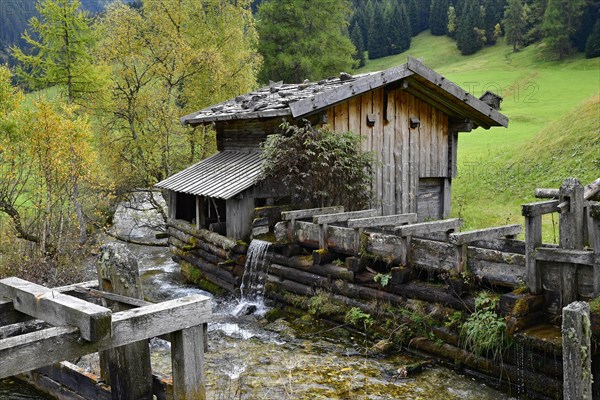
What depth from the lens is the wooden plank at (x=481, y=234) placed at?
25.5 ft

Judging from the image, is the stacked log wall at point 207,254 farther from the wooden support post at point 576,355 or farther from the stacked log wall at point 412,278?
the wooden support post at point 576,355

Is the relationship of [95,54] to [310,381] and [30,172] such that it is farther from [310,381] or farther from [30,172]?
[310,381]

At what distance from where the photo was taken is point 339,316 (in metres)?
10.1

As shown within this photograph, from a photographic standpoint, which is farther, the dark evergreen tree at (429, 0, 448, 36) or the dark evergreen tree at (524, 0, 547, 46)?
the dark evergreen tree at (429, 0, 448, 36)

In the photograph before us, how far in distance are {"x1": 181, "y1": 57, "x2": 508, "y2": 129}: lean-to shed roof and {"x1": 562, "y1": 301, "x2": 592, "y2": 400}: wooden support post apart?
7.98 meters

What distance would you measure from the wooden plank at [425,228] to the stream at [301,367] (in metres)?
1.95

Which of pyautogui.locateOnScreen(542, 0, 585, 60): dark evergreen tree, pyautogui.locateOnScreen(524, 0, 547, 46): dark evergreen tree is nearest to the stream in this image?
pyautogui.locateOnScreen(542, 0, 585, 60): dark evergreen tree

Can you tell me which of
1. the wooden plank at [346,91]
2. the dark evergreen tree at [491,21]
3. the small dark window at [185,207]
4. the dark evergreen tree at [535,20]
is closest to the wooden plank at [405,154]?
the wooden plank at [346,91]

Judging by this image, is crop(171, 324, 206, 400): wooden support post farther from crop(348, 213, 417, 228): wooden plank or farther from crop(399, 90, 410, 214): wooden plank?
crop(399, 90, 410, 214): wooden plank

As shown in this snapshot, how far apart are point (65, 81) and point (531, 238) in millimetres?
18375

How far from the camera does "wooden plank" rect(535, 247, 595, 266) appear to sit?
249 inches

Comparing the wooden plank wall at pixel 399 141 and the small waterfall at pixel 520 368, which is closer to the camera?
the small waterfall at pixel 520 368

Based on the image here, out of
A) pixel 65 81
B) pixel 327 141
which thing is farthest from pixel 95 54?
pixel 327 141

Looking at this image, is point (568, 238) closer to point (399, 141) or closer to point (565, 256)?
point (565, 256)
